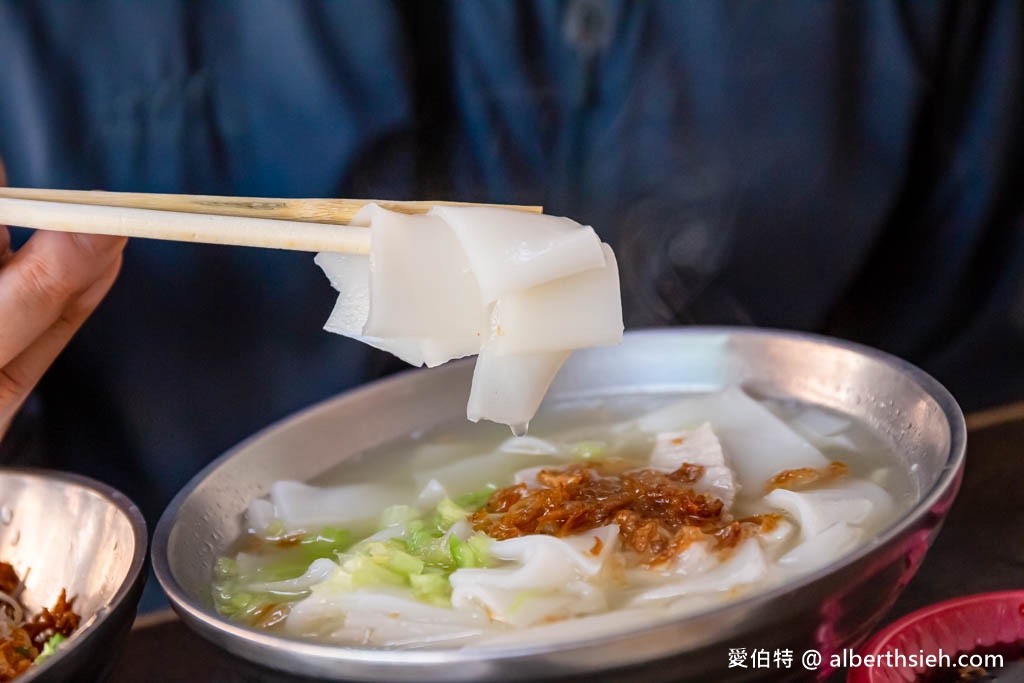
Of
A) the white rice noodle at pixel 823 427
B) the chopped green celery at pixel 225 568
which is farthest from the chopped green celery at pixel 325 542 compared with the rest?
the white rice noodle at pixel 823 427

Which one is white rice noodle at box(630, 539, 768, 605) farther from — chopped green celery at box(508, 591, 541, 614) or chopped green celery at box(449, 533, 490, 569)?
chopped green celery at box(449, 533, 490, 569)

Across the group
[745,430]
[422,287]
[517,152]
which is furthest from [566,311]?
[517,152]

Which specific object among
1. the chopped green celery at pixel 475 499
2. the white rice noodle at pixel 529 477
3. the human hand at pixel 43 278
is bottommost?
the chopped green celery at pixel 475 499

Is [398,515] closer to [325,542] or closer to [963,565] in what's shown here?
[325,542]

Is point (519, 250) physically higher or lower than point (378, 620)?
higher

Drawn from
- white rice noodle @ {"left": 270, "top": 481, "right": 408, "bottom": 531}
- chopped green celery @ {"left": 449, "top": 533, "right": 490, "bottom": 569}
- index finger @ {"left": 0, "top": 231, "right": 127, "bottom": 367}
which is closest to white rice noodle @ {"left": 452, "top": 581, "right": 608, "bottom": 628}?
chopped green celery @ {"left": 449, "top": 533, "right": 490, "bottom": 569}

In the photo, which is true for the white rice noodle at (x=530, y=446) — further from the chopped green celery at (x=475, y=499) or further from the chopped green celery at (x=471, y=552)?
the chopped green celery at (x=471, y=552)
